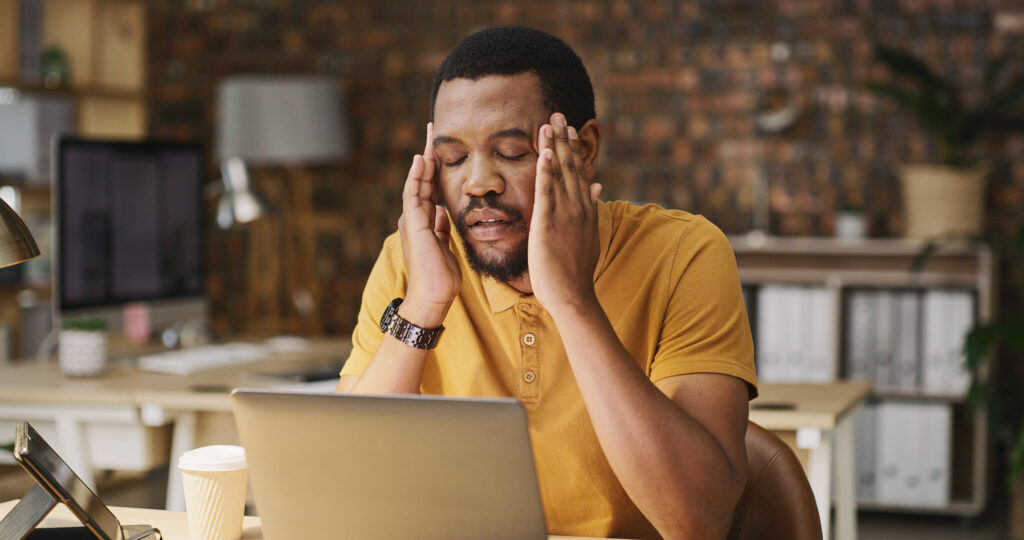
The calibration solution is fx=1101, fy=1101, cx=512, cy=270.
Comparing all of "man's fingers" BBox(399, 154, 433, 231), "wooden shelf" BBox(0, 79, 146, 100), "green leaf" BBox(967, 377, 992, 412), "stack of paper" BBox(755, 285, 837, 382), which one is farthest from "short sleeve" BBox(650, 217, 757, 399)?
"wooden shelf" BBox(0, 79, 146, 100)

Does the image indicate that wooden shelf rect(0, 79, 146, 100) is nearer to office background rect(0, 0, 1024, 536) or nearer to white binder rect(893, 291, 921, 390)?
office background rect(0, 0, 1024, 536)

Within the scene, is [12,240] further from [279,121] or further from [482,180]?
[279,121]

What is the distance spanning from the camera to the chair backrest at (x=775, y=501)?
4.42 feet

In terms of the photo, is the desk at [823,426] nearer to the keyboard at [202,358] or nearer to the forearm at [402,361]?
the forearm at [402,361]

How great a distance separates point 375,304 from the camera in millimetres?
1513

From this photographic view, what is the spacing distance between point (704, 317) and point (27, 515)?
0.77 meters

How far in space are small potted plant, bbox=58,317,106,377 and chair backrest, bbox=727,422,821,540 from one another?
1704mm

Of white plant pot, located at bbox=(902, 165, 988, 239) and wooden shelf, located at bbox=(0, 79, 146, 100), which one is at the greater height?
wooden shelf, located at bbox=(0, 79, 146, 100)

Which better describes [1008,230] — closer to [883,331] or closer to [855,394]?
[883,331]

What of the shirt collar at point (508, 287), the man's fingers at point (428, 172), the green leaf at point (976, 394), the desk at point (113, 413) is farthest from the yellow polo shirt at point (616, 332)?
the green leaf at point (976, 394)

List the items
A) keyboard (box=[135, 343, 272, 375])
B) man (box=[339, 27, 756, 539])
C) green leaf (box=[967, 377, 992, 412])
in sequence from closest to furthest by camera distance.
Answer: man (box=[339, 27, 756, 539]), keyboard (box=[135, 343, 272, 375]), green leaf (box=[967, 377, 992, 412])

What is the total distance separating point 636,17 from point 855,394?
227cm

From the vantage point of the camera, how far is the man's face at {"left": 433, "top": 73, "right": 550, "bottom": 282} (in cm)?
132

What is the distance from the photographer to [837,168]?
4.12 meters
